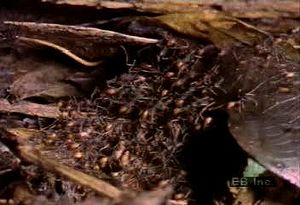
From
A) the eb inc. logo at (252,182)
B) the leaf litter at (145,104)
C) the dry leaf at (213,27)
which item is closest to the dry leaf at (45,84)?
the leaf litter at (145,104)

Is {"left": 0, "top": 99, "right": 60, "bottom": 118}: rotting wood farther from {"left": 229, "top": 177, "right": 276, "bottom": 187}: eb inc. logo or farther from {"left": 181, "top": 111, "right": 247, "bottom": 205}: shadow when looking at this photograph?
{"left": 229, "top": 177, "right": 276, "bottom": 187}: eb inc. logo

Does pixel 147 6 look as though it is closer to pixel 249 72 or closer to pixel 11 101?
pixel 249 72

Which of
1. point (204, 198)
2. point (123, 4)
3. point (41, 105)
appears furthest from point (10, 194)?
point (123, 4)

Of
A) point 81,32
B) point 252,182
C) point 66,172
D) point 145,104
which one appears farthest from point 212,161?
point 81,32

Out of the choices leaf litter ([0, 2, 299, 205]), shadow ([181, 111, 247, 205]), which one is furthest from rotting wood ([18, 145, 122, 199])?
shadow ([181, 111, 247, 205])

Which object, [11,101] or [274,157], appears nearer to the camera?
[274,157]

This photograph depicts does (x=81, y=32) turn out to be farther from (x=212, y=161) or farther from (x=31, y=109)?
(x=212, y=161)
